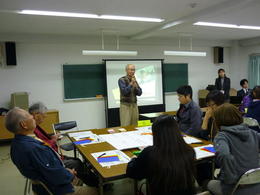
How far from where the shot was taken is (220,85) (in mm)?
7031

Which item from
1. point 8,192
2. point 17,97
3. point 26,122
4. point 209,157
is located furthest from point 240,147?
point 17,97

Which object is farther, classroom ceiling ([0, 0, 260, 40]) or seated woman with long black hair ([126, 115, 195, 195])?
classroom ceiling ([0, 0, 260, 40])

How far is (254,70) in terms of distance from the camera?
7801mm

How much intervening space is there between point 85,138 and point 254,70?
704 centimetres

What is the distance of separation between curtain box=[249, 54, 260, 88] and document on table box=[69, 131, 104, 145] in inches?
265

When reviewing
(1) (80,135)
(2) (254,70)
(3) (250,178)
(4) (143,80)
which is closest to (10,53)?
(4) (143,80)

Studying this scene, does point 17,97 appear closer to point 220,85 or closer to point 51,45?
point 51,45

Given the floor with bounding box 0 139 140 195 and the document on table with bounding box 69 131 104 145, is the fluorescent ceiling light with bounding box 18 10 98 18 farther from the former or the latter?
the floor with bounding box 0 139 140 195

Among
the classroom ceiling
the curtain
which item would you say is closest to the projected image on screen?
the classroom ceiling

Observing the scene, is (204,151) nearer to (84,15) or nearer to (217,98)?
(217,98)

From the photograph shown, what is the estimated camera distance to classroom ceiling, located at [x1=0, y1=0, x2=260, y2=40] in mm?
3445

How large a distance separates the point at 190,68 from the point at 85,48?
3.41m

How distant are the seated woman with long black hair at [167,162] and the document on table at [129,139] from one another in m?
Result: 0.82

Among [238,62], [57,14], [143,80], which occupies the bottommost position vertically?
[143,80]
